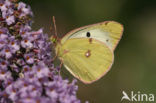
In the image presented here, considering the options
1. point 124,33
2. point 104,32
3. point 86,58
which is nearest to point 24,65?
point 86,58

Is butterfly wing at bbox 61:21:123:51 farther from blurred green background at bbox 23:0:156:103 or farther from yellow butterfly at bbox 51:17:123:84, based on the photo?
blurred green background at bbox 23:0:156:103

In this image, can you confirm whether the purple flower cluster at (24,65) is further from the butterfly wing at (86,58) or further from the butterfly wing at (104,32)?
the butterfly wing at (104,32)

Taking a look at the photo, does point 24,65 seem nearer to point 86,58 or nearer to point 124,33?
point 86,58

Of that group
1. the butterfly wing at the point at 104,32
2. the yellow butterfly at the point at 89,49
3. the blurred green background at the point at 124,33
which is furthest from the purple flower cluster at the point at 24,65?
the blurred green background at the point at 124,33

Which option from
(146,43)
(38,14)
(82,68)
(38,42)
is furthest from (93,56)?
(38,14)

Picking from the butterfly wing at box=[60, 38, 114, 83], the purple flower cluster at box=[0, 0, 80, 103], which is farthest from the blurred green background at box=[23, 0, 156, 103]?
the purple flower cluster at box=[0, 0, 80, 103]

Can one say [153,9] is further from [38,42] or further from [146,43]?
[38,42]
